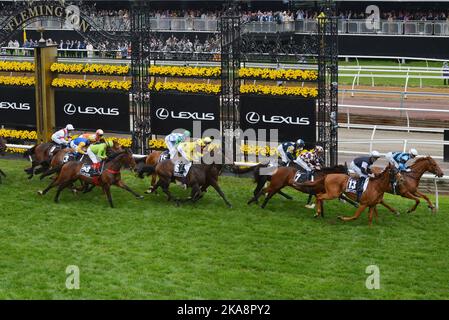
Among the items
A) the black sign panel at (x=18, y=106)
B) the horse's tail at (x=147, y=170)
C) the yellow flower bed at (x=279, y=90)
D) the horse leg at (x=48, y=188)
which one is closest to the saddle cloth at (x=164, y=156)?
the horse's tail at (x=147, y=170)

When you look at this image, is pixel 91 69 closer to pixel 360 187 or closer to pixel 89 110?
pixel 89 110

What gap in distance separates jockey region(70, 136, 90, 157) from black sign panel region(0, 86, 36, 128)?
15.3ft

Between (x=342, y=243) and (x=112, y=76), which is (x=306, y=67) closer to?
(x=112, y=76)

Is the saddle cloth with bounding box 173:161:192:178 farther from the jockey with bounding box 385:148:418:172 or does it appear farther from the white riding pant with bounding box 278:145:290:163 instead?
the jockey with bounding box 385:148:418:172

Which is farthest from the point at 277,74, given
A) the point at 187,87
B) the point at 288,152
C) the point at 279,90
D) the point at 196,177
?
the point at 196,177

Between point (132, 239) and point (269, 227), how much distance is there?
2563 mm

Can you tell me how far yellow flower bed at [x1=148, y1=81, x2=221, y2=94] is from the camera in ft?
67.6

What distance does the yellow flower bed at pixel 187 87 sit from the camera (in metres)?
20.6

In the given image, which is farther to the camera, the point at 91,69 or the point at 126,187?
the point at 91,69

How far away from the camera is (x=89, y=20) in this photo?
845 inches

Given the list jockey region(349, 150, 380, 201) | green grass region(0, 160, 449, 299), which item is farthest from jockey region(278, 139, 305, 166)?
jockey region(349, 150, 380, 201)

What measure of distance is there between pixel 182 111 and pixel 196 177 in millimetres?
3850

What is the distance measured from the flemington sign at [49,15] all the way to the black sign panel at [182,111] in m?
2.50

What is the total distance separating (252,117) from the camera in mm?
20328
